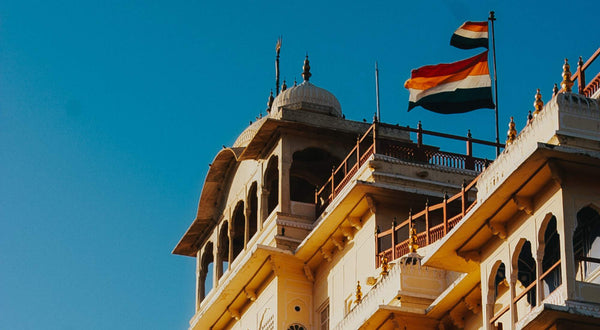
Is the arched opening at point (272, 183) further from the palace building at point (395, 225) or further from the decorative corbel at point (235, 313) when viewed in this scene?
the decorative corbel at point (235, 313)

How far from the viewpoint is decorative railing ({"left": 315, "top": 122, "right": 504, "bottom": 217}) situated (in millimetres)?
33375

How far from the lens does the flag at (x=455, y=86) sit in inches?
1212

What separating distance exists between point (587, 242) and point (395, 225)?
303 inches

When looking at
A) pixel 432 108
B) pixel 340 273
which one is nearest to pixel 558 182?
pixel 432 108

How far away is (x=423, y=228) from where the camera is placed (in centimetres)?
3172

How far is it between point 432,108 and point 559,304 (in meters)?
9.29

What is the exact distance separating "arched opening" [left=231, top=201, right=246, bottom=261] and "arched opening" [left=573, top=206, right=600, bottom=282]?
1557 cm

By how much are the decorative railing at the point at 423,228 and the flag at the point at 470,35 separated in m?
2.96

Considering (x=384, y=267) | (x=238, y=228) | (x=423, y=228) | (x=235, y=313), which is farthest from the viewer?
(x=238, y=228)

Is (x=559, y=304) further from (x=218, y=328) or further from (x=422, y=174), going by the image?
(x=218, y=328)

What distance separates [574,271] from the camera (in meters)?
22.6

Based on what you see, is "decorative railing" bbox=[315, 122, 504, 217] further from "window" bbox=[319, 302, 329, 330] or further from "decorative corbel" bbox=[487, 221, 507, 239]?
"decorative corbel" bbox=[487, 221, 507, 239]

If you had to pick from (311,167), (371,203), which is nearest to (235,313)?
(311,167)

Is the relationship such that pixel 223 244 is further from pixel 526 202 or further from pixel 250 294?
pixel 526 202
